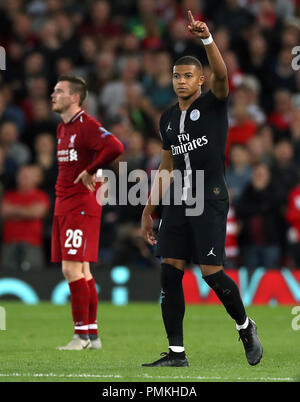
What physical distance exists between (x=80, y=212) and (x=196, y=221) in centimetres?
206

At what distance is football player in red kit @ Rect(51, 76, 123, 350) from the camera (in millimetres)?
9438

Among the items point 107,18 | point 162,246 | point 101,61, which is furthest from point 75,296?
point 107,18

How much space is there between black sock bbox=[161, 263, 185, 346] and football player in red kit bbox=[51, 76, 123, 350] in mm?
1761

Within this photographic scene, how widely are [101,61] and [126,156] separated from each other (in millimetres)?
2844

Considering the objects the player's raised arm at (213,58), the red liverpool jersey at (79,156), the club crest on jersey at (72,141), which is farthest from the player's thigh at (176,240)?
the club crest on jersey at (72,141)

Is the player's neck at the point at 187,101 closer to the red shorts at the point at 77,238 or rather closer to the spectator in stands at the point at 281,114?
the red shorts at the point at 77,238

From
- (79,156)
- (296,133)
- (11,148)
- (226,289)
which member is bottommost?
(226,289)

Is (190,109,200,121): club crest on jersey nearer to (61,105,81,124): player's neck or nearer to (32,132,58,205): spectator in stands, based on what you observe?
(61,105,81,124): player's neck

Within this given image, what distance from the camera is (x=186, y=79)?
7.81 metres

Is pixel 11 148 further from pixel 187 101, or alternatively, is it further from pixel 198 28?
pixel 198 28

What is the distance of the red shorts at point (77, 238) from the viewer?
9.45m

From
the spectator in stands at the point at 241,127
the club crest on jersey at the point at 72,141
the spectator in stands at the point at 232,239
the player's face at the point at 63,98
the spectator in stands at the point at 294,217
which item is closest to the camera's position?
the club crest on jersey at the point at 72,141

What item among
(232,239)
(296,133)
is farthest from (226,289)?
(296,133)
